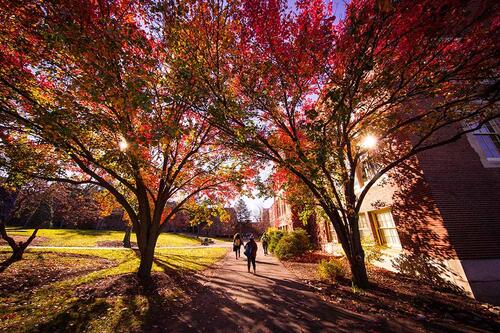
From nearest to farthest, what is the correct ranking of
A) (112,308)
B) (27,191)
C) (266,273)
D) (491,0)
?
(491,0)
(112,308)
(266,273)
(27,191)

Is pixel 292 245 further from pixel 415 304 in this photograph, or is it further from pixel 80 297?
pixel 80 297

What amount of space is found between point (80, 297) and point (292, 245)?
12359 mm

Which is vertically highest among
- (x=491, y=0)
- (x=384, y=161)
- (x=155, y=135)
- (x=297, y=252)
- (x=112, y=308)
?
(x=491, y=0)

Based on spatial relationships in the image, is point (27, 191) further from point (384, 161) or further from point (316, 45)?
point (384, 161)

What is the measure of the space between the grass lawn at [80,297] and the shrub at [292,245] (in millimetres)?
7454

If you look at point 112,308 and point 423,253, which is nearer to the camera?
point 112,308

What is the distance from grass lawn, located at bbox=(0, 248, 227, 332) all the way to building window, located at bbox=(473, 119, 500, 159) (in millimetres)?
14217

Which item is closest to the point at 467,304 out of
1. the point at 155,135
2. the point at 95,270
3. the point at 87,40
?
the point at 155,135

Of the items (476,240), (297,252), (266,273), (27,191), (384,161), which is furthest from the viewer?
(297,252)

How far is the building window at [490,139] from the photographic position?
29.8 feet

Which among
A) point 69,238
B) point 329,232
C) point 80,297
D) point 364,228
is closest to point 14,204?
point 80,297

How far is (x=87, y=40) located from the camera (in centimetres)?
486

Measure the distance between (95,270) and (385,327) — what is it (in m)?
13.0

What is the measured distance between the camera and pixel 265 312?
5906 millimetres
